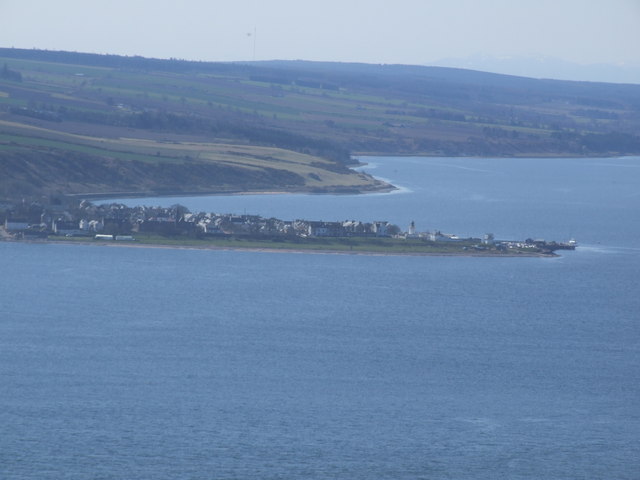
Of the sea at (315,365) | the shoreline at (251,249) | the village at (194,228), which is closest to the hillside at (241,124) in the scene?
the village at (194,228)

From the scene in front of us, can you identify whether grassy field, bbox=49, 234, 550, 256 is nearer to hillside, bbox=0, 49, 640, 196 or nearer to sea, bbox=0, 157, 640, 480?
sea, bbox=0, 157, 640, 480

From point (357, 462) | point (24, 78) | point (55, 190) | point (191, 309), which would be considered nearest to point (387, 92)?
point (24, 78)

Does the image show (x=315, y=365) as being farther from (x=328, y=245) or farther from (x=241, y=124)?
(x=241, y=124)

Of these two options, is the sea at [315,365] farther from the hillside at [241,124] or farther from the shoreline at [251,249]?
the hillside at [241,124]

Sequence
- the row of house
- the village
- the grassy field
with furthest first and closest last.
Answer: the row of house, the village, the grassy field

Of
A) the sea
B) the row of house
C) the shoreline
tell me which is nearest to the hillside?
the row of house

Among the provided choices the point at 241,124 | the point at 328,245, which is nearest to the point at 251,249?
the point at 328,245
